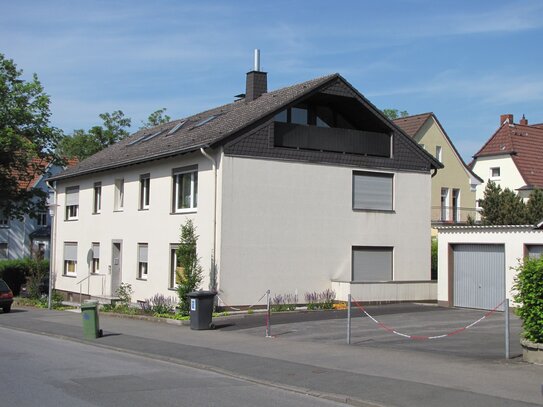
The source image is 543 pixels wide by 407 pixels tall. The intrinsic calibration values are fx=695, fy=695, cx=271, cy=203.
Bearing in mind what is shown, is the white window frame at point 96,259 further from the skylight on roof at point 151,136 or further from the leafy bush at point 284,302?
the leafy bush at point 284,302

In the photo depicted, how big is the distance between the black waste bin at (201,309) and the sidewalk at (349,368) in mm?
368

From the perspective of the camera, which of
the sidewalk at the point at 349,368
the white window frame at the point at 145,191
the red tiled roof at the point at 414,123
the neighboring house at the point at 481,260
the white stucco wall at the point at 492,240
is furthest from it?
the red tiled roof at the point at 414,123

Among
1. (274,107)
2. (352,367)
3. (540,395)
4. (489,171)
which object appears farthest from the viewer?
(489,171)

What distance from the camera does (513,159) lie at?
4503 centimetres

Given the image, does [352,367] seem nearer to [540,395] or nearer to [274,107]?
[540,395]

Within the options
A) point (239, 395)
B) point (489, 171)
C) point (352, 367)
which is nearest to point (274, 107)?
point (352, 367)

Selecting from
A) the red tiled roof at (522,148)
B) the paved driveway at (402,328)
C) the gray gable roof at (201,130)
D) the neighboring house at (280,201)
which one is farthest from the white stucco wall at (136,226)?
the red tiled roof at (522,148)

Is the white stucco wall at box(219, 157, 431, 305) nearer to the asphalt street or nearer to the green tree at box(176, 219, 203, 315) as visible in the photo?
the green tree at box(176, 219, 203, 315)

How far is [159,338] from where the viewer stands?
17.4 meters

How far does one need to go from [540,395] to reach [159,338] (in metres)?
10.2

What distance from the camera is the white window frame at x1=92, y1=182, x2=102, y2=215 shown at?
1267 inches

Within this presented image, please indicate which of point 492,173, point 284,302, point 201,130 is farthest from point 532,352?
point 492,173

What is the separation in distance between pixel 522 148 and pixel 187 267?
31.4 metres

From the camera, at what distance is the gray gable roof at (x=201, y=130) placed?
24141 millimetres
